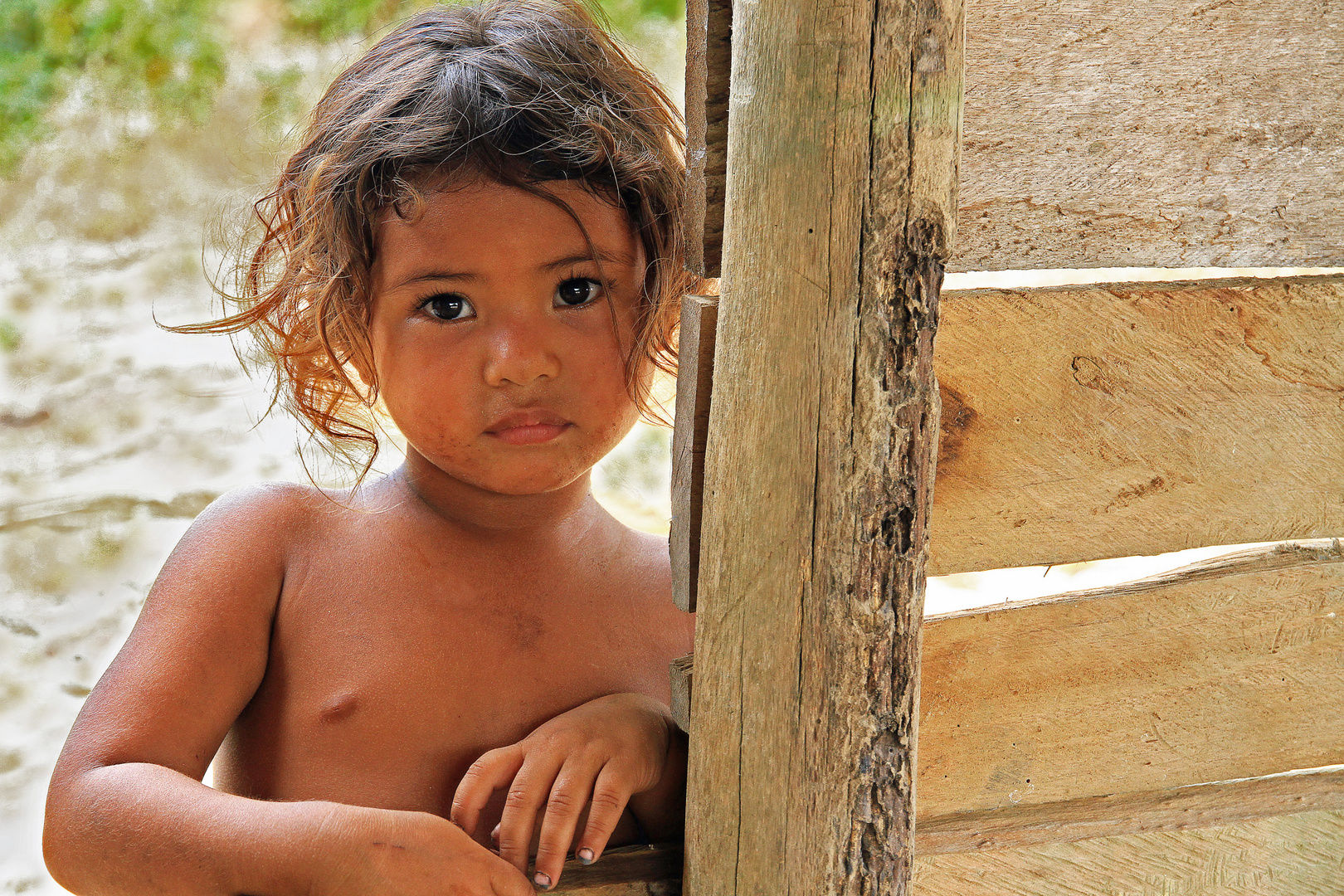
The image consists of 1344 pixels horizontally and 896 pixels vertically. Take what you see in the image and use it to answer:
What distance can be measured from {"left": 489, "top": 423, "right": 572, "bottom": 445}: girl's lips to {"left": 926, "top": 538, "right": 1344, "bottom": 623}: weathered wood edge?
40 cm

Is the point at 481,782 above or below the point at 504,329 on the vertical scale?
below

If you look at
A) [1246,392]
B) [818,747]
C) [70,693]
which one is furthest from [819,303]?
[70,693]

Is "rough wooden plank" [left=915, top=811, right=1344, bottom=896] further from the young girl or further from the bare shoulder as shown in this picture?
the bare shoulder

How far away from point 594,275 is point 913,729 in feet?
1.72

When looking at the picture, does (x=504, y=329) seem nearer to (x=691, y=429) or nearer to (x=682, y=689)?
(x=691, y=429)

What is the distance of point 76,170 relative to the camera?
422cm

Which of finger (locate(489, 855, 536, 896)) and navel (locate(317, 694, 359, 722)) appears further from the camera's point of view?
navel (locate(317, 694, 359, 722))

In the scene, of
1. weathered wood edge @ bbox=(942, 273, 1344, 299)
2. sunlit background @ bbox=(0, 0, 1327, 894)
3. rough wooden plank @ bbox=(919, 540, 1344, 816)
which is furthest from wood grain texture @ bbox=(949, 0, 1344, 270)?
sunlit background @ bbox=(0, 0, 1327, 894)

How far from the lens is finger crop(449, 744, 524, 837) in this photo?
3.49 feet

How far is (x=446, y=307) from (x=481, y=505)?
0.76 feet

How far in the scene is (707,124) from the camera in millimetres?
913

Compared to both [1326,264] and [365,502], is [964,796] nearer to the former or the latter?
[1326,264]

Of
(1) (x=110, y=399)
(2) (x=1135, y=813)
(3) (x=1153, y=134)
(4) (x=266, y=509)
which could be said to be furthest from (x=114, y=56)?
(2) (x=1135, y=813)

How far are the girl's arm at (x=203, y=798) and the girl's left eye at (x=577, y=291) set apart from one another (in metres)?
0.37
